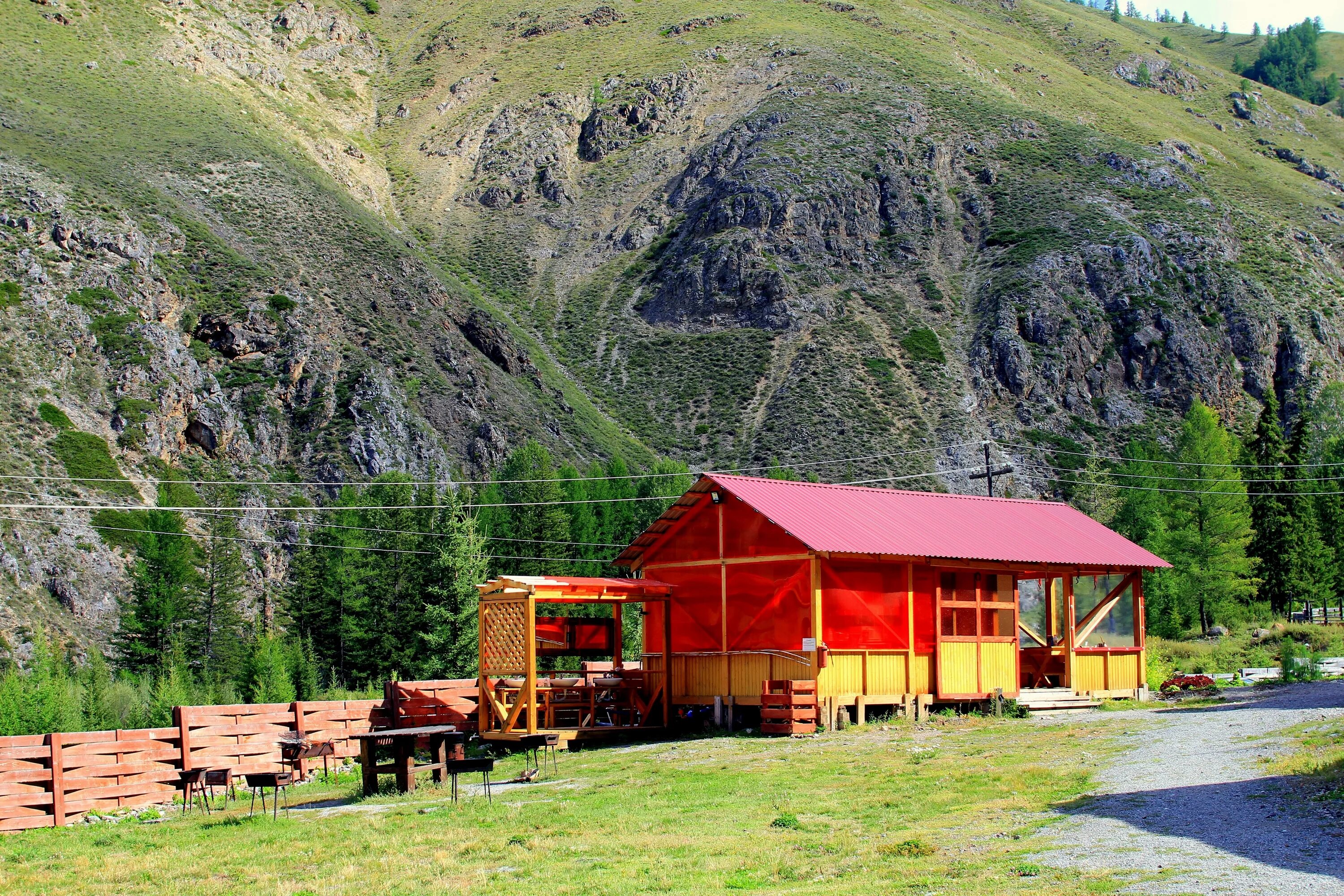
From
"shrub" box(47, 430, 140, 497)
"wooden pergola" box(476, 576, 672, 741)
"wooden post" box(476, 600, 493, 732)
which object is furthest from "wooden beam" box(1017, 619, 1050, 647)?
"shrub" box(47, 430, 140, 497)

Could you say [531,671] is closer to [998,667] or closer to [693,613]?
[693,613]

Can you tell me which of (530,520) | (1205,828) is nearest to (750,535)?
(1205,828)

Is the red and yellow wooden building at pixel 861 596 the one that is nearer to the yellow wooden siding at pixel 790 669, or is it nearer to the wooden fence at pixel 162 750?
the yellow wooden siding at pixel 790 669

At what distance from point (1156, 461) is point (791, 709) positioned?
53.8 metres

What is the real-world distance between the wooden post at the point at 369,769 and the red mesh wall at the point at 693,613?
31.4 ft

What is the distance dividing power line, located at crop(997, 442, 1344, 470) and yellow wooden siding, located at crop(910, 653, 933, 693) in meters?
41.8

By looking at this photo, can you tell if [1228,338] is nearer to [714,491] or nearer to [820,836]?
[714,491]

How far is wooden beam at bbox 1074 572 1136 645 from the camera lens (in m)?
28.6

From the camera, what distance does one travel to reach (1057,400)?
290 feet

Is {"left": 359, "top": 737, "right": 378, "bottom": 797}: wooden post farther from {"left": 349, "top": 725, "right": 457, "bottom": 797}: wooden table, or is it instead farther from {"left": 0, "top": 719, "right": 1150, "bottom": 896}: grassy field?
{"left": 0, "top": 719, "right": 1150, "bottom": 896}: grassy field

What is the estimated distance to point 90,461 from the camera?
5659cm

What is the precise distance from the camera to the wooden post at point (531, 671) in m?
22.6

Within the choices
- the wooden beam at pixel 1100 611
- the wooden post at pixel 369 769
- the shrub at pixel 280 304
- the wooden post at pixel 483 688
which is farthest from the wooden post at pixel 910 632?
the shrub at pixel 280 304

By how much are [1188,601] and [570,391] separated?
45.9m
